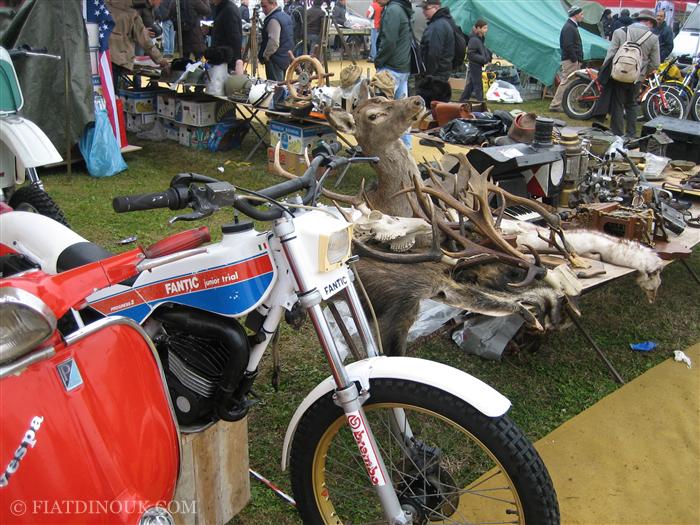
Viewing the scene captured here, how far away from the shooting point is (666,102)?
983cm

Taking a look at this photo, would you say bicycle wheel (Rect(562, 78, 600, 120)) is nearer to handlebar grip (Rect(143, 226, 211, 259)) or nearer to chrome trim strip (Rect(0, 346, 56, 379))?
handlebar grip (Rect(143, 226, 211, 259))

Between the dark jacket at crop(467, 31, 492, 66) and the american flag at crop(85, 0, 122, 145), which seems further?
the dark jacket at crop(467, 31, 492, 66)

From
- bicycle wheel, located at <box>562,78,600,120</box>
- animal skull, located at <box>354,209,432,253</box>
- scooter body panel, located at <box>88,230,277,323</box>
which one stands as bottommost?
bicycle wheel, located at <box>562,78,600,120</box>

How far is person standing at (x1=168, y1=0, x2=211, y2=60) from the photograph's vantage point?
8852 mm

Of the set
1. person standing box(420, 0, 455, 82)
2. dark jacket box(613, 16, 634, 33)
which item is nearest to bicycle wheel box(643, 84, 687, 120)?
person standing box(420, 0, 455, 82)

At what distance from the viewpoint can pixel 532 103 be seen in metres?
11.9

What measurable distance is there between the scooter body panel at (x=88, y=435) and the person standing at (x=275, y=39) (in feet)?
23.9

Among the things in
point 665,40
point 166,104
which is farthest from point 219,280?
point 665,40

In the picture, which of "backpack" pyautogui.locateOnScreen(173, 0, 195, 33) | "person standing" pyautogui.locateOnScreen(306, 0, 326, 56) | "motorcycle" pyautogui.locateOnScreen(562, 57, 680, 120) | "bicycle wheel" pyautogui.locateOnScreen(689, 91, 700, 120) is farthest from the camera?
"person standing" pyautogui.locateOnScreen(306, 0, 326, 56)

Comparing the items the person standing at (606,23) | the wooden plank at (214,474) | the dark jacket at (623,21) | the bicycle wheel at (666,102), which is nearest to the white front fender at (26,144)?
the wooden plank at (214,474)

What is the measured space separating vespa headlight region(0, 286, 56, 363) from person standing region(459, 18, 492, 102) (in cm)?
1001

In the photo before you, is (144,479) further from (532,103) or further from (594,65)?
(594,65)

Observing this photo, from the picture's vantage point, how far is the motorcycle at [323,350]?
167 centimetres

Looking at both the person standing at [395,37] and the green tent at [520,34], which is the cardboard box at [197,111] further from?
the green tent at [520,34]
